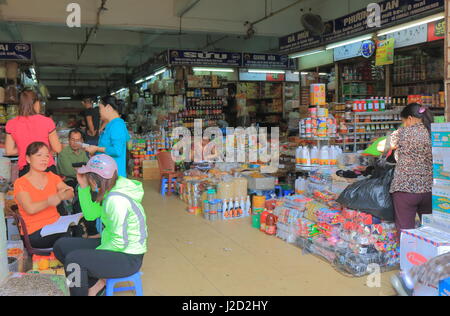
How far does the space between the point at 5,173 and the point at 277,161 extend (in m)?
4.11

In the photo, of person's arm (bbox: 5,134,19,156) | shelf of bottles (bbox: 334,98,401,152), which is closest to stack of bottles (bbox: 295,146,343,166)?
shelf of bottles (bbox: 334,98,401,152)

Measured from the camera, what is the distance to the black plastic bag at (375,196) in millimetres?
4066

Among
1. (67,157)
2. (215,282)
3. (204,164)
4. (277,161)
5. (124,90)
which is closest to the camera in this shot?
(215,282)

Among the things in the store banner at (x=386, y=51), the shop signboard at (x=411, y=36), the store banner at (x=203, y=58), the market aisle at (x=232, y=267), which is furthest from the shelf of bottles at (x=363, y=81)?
the market aisle at (x=232, y=267)

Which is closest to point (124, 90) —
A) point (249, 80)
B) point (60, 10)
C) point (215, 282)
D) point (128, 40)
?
point (128, 40)

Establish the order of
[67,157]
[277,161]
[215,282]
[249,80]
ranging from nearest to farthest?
[215,282], [67,157], [277,161], [249,80]

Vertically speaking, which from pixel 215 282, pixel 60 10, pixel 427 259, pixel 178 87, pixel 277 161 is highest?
pixel 60 10

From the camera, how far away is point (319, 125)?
584cm

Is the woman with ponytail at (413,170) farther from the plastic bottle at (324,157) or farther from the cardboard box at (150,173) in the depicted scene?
the cardboard box at (150,173)

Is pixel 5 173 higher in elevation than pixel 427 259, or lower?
higher

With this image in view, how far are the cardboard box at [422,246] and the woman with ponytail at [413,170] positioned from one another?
36cm

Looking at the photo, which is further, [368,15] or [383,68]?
[383,68]

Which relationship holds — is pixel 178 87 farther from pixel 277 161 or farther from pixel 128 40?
pixel 277 161

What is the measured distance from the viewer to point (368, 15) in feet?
24.4
